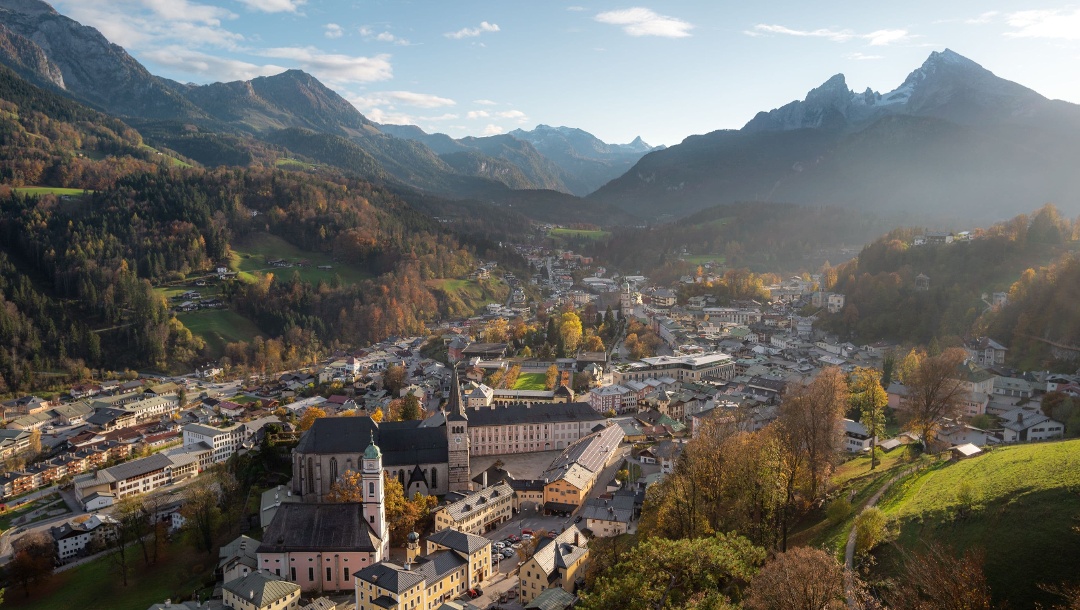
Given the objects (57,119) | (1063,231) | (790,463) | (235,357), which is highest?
(57,119)

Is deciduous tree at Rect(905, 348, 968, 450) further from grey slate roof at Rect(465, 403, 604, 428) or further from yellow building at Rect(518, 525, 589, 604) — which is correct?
grey slate roof at Rect(465, 403, 604, 428)

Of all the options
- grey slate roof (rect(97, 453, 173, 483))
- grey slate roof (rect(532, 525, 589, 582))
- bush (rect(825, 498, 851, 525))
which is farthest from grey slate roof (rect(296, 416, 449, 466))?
bush (rect(825, 498, 851, 525))

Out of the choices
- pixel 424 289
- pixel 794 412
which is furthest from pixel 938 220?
pixel 794 412

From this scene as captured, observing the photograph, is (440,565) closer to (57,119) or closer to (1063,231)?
(1063,231)

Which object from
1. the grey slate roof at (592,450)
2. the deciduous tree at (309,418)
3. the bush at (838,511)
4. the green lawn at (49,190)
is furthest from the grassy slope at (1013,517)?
the green lawn at (49,190)

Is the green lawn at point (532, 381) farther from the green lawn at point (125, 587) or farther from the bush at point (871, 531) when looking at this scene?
the bush at point (871, 531)

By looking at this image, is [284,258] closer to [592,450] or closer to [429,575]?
[592,450]

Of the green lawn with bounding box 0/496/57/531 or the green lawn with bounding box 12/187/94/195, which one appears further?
the green lawn with bounding box 12/187/94/195

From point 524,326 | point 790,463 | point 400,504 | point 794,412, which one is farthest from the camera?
point 524,326
